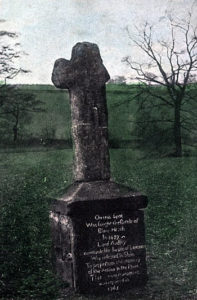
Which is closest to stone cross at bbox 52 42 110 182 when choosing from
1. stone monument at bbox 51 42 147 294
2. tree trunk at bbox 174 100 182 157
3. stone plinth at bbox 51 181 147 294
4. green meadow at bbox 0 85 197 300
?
stone monument at bbox 51 42 147 294

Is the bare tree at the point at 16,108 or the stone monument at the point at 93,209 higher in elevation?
the bare tree at the point at 16,108

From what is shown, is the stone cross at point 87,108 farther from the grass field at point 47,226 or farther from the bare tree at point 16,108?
the bare tree at point 16,108

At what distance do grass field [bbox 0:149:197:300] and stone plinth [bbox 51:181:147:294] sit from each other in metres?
0.26

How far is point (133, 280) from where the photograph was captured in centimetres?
743

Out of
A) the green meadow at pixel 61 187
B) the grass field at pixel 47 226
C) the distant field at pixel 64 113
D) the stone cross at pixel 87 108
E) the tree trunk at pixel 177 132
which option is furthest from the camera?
the tree trunk at pixel 177 132

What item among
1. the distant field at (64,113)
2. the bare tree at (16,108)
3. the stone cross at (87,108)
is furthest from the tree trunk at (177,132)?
the stone cross at (87,108)

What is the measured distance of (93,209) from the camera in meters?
7.17

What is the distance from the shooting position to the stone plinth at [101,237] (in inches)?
281

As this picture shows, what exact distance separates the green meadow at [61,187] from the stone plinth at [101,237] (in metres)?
0.24

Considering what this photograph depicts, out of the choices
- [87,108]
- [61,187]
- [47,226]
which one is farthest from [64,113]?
[87,108]

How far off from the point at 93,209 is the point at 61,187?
32.2 feet

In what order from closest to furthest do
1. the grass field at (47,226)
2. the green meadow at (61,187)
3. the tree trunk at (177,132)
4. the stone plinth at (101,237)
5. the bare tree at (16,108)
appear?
the stone plinth at (101,237) → the grass field at (47,226) → the green meadow at (61,187) → the bare tree at (16,108) → the tree trunk at (177,132)

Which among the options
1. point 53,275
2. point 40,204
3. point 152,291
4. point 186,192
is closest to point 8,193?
point 40,204

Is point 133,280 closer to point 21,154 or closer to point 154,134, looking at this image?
point 21,154
